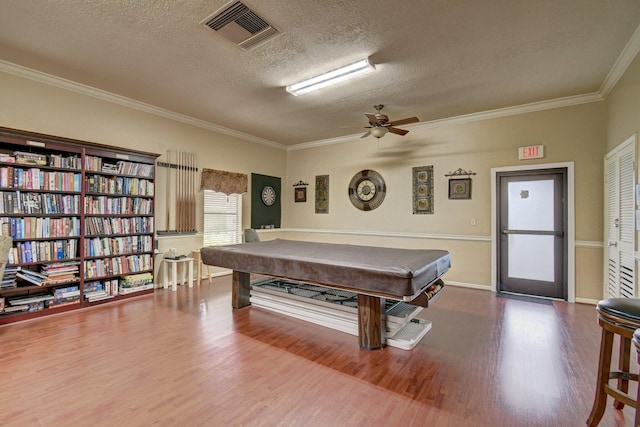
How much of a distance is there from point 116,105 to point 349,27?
3716 millimetres

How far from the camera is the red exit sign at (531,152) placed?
4.41 metres

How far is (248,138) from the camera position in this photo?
20.8ft

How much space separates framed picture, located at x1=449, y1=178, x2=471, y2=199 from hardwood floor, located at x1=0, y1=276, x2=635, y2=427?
2.16 metres

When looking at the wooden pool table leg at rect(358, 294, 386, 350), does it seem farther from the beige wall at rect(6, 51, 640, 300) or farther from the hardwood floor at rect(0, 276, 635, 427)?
the beige wall at rect(6, 51, 640, 300)

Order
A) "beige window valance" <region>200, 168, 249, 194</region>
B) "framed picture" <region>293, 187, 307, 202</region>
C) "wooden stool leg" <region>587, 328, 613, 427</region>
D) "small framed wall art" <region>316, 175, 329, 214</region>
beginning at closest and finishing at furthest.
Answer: "wooden stool leg" <region>587, 328, 613, 427</region> → "beige window valance" <region>200, 168, 249, 194</region> → "small framed wall art" <region>316, 175, 329, 214</region> → "framed picture" <region>293, 187, 307, 202</region>

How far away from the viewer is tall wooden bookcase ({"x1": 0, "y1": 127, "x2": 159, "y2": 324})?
10.8 ft

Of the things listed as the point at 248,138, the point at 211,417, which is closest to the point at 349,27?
the point at 211,417

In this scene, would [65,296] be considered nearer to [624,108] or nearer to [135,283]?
[135,283]

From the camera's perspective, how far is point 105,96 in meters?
4.19

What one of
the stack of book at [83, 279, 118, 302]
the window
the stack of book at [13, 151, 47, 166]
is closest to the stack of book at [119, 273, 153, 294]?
the stack of book at [83, 279, 118, 302]

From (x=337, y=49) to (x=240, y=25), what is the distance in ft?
3.24

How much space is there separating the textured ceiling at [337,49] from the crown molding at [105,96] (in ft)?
0.40

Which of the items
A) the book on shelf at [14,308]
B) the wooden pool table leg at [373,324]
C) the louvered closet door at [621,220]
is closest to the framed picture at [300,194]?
the wooden pool table leg at [373,324]

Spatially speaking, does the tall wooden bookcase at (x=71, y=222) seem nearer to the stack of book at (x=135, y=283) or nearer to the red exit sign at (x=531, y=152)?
the stack of book at (x=135, y=283)
